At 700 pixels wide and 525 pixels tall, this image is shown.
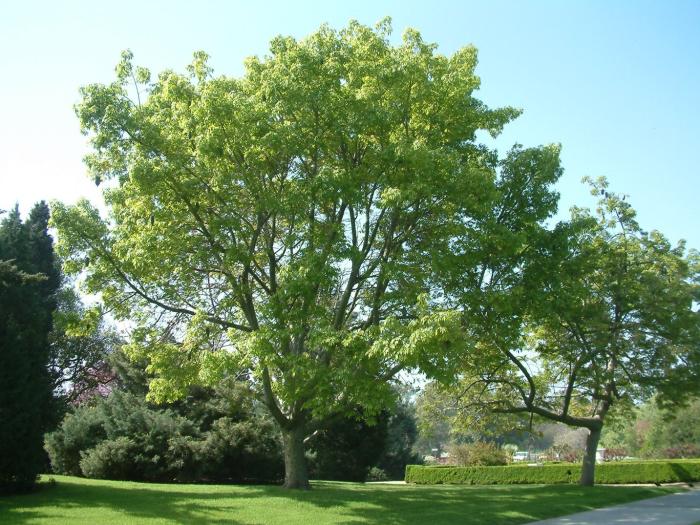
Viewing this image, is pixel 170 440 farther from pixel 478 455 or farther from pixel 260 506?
pixel 478 455

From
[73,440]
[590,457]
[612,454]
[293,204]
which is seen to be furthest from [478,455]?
[293,204]

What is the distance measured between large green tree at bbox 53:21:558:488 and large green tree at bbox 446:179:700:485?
620 centimetres

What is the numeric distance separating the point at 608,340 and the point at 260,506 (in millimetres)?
15186

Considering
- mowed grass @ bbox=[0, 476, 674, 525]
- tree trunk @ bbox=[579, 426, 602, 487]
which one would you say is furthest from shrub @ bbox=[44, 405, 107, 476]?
tree trunk @ bbox=[579, 426, 602, 487]

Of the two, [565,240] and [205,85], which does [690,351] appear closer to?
[565,240]

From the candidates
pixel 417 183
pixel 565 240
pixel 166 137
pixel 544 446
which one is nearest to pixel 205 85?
pixel 166 137

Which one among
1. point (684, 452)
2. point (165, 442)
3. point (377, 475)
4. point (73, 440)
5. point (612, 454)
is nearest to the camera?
point (165, 442)

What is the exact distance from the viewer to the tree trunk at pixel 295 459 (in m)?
18.8

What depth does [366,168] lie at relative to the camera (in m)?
17.3

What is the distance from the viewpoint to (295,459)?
18.9 m

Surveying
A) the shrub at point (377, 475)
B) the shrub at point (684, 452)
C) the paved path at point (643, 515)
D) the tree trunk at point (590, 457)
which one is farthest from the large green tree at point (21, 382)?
the shrub at point (684, 452)

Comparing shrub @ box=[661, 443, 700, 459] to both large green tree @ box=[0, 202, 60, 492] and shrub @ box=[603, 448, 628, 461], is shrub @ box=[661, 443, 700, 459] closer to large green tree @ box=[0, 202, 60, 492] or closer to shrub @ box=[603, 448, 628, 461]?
shrub @ box=[603, 448, 628, 461]

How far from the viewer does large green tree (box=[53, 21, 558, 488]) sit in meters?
15.7

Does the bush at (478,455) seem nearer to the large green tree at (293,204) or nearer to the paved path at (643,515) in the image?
the paved path at (643,515)
